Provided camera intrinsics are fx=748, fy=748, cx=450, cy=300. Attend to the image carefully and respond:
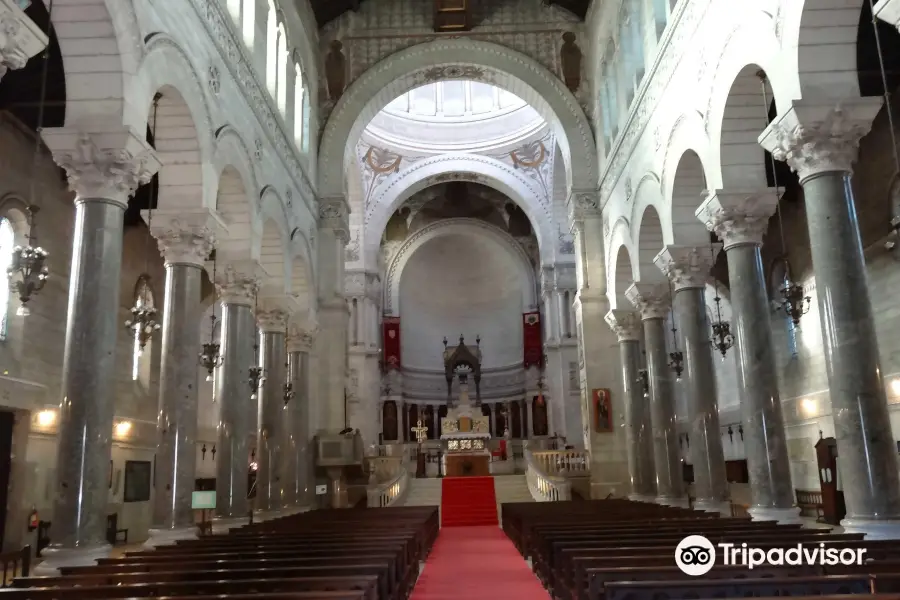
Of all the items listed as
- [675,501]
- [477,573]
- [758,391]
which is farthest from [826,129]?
[675,501]

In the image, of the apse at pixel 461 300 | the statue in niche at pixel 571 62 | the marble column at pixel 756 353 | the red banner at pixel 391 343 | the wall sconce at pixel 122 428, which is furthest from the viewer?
the apse at pixel 461 300

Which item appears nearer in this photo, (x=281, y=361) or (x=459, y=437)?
Answer: (x=281, y=361)

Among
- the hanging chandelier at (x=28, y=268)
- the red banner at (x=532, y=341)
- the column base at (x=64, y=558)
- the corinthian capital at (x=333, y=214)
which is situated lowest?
the column base at (x=64, y=558)

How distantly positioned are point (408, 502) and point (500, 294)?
20.1 metres

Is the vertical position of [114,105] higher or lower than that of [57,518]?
higher

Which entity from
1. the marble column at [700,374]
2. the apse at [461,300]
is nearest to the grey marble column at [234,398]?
the marble column at [700,374]

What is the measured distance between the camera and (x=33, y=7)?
12742 mm

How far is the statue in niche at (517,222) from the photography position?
39.3 metres

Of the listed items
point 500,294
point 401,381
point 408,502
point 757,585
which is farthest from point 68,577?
point 500,294

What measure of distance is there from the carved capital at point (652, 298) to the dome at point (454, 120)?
16.2 metres

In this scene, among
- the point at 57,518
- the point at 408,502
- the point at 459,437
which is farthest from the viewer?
the point at 459,437

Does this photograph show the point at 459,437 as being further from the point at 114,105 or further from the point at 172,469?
the point at 114,105

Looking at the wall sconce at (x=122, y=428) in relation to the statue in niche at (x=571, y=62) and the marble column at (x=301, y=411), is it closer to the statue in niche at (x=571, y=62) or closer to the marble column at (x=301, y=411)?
the marble column at (x=301, y=411)

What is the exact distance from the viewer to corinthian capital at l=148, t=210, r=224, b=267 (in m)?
12.5
